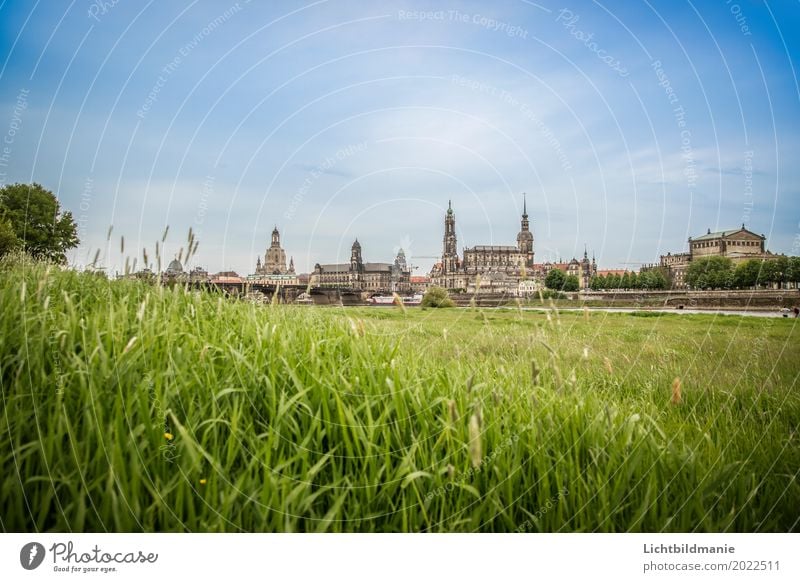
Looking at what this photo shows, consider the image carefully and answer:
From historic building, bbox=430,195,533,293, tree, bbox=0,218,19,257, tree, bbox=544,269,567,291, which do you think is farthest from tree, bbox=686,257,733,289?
tree, bbox=0,218,19,257

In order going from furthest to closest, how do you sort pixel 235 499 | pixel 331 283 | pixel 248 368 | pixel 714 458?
pixel 331 283, pixel 248 368, pixel 714 458, pixel 235 499

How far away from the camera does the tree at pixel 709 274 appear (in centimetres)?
354

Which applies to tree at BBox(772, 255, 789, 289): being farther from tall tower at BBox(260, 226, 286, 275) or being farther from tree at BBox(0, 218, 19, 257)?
tree at BBox(0, 218, 19, 257)

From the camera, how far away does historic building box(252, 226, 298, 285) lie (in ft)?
11.5

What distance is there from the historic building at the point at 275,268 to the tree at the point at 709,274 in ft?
11.3

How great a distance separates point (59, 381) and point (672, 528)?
8.32 ft

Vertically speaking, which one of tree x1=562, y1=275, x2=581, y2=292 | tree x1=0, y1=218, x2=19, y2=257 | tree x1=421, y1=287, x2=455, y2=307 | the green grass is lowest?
the green grass

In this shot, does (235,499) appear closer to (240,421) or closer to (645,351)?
(240,421)

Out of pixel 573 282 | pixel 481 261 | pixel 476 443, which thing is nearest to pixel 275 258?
pixel 476 443

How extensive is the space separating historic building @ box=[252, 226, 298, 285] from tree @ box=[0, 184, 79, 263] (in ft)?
4.09

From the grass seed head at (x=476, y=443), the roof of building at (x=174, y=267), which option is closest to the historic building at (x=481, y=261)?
the grass seed head at (x=476, y=443)

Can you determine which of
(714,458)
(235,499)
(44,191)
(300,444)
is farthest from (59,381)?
(714,458)

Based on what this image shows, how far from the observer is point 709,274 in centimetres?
389

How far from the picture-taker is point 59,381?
5.45 feet
